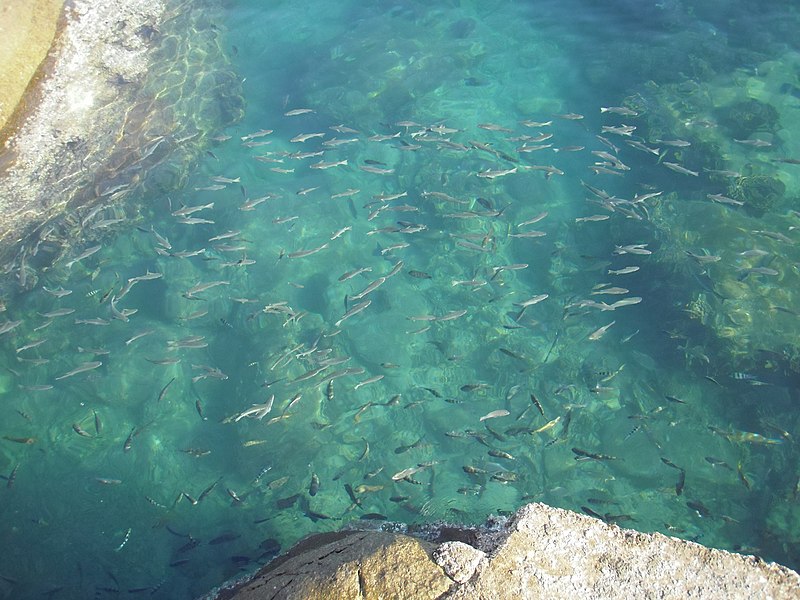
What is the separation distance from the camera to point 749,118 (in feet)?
42.6

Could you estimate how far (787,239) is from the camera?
32.8 feet

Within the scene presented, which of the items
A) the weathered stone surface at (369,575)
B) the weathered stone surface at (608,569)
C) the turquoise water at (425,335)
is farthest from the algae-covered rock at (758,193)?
the weathered stone surface at (369,575)

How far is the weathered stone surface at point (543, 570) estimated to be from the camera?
3975mm

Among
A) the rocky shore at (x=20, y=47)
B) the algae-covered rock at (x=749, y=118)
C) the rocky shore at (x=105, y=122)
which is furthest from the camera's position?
the algae-covered rock at (x=749, y=118)

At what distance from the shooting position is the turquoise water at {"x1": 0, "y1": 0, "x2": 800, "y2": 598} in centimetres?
793

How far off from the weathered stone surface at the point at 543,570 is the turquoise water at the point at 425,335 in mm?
2463

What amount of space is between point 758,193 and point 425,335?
853 centimetres

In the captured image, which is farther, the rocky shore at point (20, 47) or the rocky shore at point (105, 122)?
the rocky shore at point (105, 122)

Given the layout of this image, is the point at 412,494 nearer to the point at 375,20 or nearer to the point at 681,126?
the point at 681,126

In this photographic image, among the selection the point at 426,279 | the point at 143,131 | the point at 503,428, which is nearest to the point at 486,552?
the point at 503,428

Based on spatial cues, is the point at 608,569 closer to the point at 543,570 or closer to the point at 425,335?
the point at 543,570

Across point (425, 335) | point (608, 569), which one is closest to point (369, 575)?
point (608, 569)

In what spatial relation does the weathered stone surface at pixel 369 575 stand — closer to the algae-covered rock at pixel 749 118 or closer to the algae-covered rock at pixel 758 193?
the algae-covered rock at pixel 758 193

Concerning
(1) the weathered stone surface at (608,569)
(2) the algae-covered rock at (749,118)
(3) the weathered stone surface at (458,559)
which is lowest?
(2) the algae-covered rock at (749,118)
